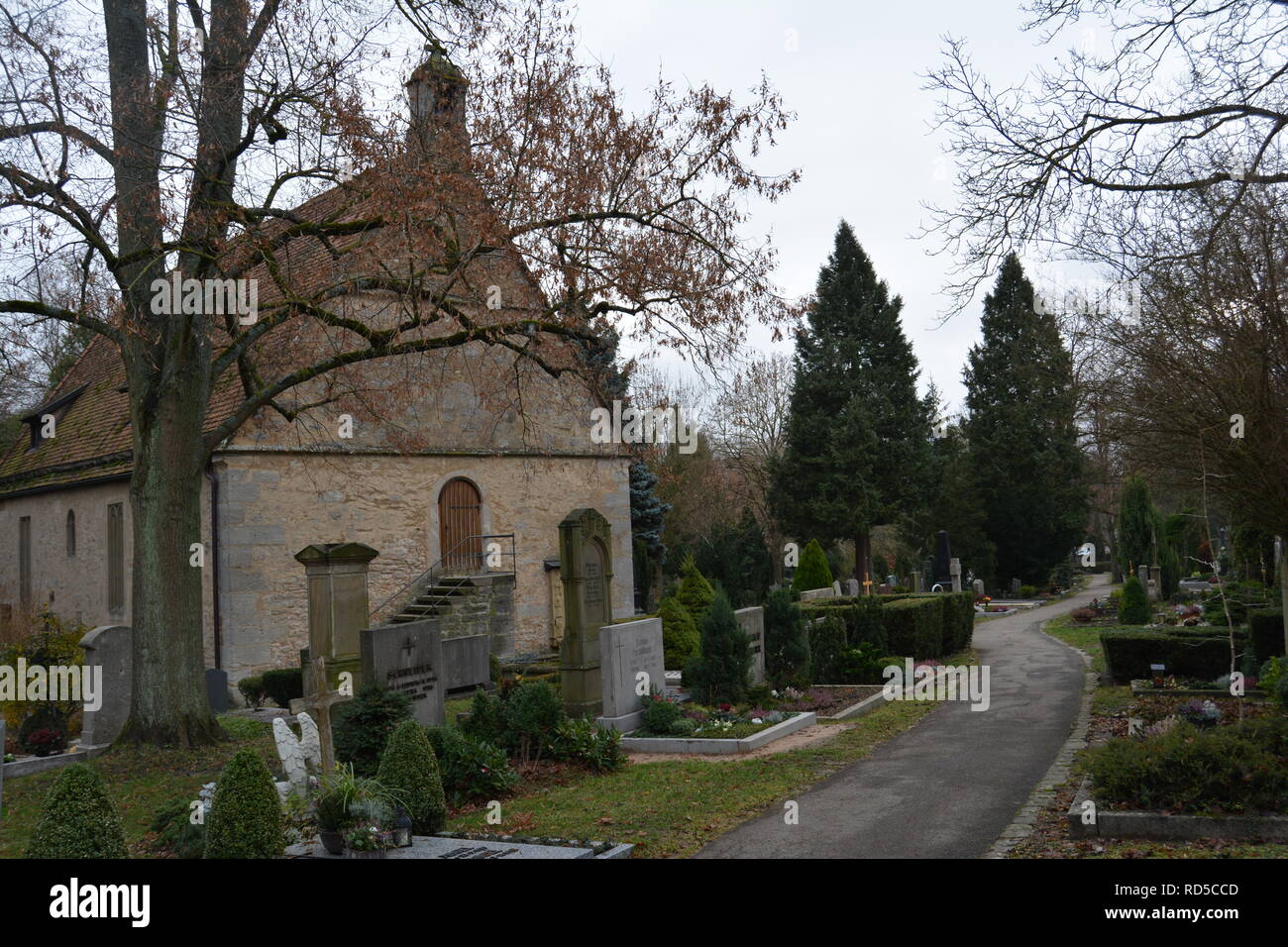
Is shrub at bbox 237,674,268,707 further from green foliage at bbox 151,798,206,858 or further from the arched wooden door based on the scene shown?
green foliage at bbox 151,798,206,858

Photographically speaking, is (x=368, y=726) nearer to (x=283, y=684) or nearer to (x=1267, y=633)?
(x=283, y=684)

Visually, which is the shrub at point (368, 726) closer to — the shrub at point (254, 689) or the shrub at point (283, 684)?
the shrub at point (283, 684)

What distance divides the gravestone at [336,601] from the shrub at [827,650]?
785 centimetres

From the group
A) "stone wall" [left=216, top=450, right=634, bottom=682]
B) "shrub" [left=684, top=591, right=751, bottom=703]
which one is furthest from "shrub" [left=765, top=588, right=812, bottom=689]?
"stone wall" [left=216, top=450, right=634, bottom=682]

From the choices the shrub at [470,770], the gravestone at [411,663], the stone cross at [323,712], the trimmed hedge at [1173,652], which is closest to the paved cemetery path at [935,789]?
the trimmed hedge at [1173,652]

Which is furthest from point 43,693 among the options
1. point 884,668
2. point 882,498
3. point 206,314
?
point 882,498

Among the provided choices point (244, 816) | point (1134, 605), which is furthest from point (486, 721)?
point (1134, 605)

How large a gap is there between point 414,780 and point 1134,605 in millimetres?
21210

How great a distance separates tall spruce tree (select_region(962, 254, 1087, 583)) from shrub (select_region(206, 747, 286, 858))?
3859cm

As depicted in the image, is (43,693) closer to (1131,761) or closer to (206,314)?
(206,314)

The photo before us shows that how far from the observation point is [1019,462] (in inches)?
1678

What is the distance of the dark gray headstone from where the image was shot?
1809 centimetres
